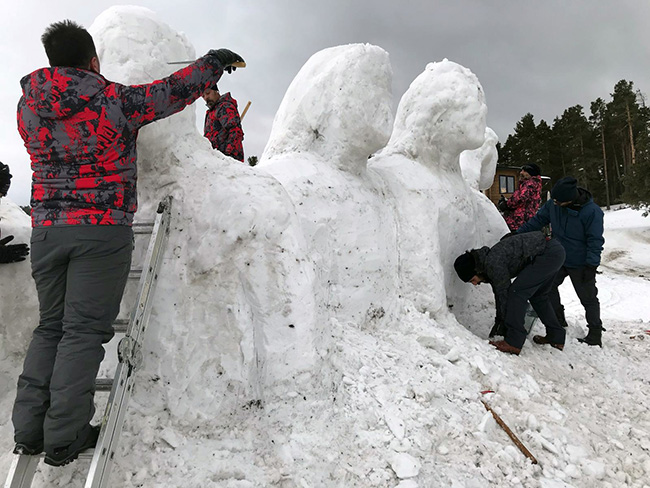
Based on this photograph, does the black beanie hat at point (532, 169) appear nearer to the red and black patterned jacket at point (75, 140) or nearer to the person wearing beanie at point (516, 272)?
the person wearing beanie at point (516, 272)

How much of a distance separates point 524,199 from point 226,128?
444cm

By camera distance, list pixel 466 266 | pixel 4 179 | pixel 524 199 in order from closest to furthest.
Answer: pixel 4 179 → pixel 466 266 → pixel 524 199

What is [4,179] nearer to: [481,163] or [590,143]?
[481,163]

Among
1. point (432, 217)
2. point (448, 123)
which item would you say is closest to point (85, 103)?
point (432, 217)

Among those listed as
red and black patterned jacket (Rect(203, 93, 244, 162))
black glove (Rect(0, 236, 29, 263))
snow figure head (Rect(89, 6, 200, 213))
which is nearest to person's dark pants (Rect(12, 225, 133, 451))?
snow figure head (Rect(89, 6, 200, 213))

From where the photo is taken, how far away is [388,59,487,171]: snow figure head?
17.1 feet

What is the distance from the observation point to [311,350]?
2.78 m

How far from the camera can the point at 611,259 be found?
56.1 ft

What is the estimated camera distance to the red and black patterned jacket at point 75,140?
1943 mm

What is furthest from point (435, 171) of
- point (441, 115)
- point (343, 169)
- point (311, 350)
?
point (311, 350)

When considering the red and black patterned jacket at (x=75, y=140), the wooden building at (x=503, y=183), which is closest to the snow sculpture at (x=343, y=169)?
the red and black patterned jacket at (x=75, y=140)

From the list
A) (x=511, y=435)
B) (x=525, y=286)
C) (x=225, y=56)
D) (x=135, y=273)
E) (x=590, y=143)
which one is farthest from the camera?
(x=590, y=143)

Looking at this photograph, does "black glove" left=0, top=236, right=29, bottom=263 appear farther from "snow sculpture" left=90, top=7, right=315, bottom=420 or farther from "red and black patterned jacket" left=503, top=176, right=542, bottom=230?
"red and black patterned jacket" left=503, top=176, right=542, bottom=230

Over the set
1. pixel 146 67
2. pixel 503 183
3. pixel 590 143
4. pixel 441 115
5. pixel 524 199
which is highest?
pixel 590 143
